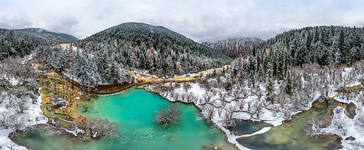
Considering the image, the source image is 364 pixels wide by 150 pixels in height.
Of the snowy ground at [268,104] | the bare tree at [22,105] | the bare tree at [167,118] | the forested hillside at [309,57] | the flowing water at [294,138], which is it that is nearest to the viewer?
the flowing water at [294,138]

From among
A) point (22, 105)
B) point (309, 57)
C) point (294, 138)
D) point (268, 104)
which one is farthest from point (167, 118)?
point (309, 57)

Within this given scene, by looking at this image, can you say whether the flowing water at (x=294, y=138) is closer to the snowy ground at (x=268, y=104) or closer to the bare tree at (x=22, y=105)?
the snowy ground at (x=268, y=104)

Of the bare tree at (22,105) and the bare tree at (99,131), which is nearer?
the bare tree at (99,131)

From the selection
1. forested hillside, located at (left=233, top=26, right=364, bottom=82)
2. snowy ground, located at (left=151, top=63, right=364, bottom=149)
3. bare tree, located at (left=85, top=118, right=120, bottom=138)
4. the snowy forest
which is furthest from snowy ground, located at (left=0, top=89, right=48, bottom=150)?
forested hillside, located at (left=233, top=26, right=364, bottom=82)

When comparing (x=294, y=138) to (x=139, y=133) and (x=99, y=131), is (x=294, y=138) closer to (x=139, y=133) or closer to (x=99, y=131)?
(x=139, y=133)

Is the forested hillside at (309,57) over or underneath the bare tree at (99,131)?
over

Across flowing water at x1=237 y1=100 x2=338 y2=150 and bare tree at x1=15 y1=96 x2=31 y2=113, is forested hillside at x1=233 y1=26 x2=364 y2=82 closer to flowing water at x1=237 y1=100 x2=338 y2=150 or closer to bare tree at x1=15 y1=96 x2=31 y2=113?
flowing water at x1=237 y1=100 x2=338 y2=150

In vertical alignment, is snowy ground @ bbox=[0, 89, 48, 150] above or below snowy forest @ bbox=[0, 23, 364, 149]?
below

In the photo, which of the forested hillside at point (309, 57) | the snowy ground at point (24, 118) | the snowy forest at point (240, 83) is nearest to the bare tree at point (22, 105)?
the snowy forest at point (240, 83)
